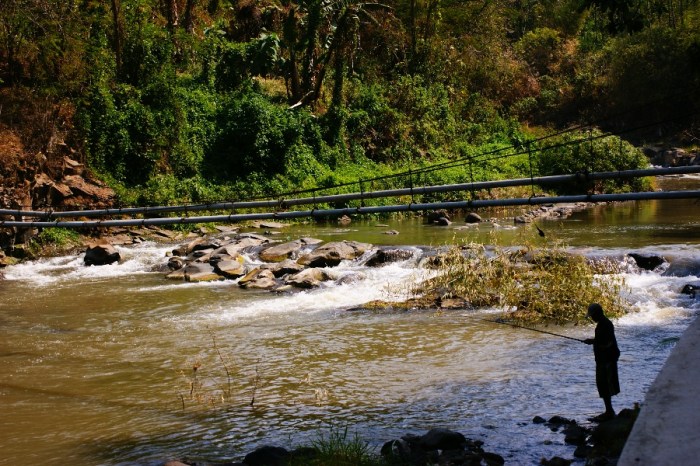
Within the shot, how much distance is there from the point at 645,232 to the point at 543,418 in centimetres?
1414

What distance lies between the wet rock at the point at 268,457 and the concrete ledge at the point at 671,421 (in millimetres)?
3359

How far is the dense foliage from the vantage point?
25.5 m

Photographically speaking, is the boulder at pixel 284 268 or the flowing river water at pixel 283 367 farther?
the boulder at pixel 284 268

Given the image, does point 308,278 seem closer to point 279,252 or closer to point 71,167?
point 279,252

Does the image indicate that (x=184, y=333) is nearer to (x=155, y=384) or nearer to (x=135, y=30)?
(x=155, y=384)

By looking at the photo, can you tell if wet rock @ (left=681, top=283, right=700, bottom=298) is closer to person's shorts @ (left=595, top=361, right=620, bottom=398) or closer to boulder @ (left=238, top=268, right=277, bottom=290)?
person's shorts @ (left=595, top=361, right=620, bottom=398)

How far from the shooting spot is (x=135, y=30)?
29.3m

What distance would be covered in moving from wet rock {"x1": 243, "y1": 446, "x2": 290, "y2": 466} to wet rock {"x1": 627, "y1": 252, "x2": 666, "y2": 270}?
1096 centimetres

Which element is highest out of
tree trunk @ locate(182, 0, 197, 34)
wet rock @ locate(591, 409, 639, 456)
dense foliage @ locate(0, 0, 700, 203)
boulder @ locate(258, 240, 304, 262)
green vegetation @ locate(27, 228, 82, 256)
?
tree trunk @ locate(182, 0, 197, 34)

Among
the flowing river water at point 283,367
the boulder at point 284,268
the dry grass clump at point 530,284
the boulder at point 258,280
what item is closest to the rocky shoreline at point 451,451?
the flowing river water at point 283,367

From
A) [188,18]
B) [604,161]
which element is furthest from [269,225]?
[188,18]

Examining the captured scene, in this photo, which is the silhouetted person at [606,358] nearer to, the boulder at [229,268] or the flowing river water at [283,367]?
the flowing river water at [283,367]

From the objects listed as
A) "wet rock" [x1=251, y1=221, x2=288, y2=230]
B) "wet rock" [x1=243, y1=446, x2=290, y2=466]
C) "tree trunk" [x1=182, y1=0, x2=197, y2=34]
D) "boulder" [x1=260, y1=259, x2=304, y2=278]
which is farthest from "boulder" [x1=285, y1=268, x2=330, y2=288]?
"tree trunk" [x1=182, y1=0, x2=197, y2=34]

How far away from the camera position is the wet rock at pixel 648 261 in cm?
1547
